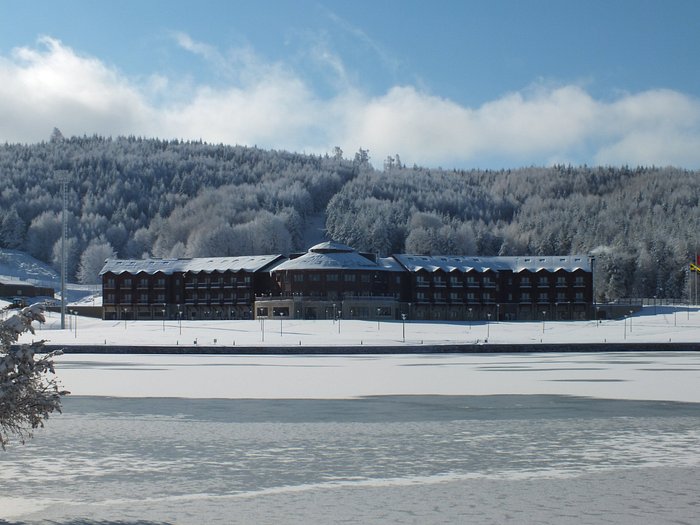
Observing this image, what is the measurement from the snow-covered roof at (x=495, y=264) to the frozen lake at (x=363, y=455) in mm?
90834

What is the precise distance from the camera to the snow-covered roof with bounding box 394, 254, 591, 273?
130625 millimetres

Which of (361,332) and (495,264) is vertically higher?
(495,264)

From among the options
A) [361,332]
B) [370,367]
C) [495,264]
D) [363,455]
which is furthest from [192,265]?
[363,455]

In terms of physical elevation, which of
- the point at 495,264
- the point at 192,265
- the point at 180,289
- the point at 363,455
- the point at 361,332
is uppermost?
the point at 192,265

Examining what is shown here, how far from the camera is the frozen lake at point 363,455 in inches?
619

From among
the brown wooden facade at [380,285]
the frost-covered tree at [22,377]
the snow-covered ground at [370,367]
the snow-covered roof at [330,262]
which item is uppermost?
the snow-covered roof at [330,262]

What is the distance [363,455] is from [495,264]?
115758mm

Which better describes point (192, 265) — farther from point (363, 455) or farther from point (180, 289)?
point (363, 455)

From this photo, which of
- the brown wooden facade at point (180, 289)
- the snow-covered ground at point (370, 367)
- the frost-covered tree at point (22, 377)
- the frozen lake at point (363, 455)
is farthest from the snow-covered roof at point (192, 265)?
the frost-covered tree at point (22, 377)

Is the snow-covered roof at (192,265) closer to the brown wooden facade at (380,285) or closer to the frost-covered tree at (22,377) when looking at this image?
the brown wooden facade at (380,285)

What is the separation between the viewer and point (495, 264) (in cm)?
13500

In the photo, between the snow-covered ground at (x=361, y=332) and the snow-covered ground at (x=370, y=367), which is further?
the snow-covered ground at (x=361, y=332)

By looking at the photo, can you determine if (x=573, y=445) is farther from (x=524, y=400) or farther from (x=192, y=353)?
(x=192, y=353)

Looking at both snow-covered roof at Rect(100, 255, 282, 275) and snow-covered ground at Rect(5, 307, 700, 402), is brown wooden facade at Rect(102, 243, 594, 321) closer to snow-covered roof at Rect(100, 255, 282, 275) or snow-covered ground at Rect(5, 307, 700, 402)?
snow-covered roof at Rect(100, 255, 282, 275)
